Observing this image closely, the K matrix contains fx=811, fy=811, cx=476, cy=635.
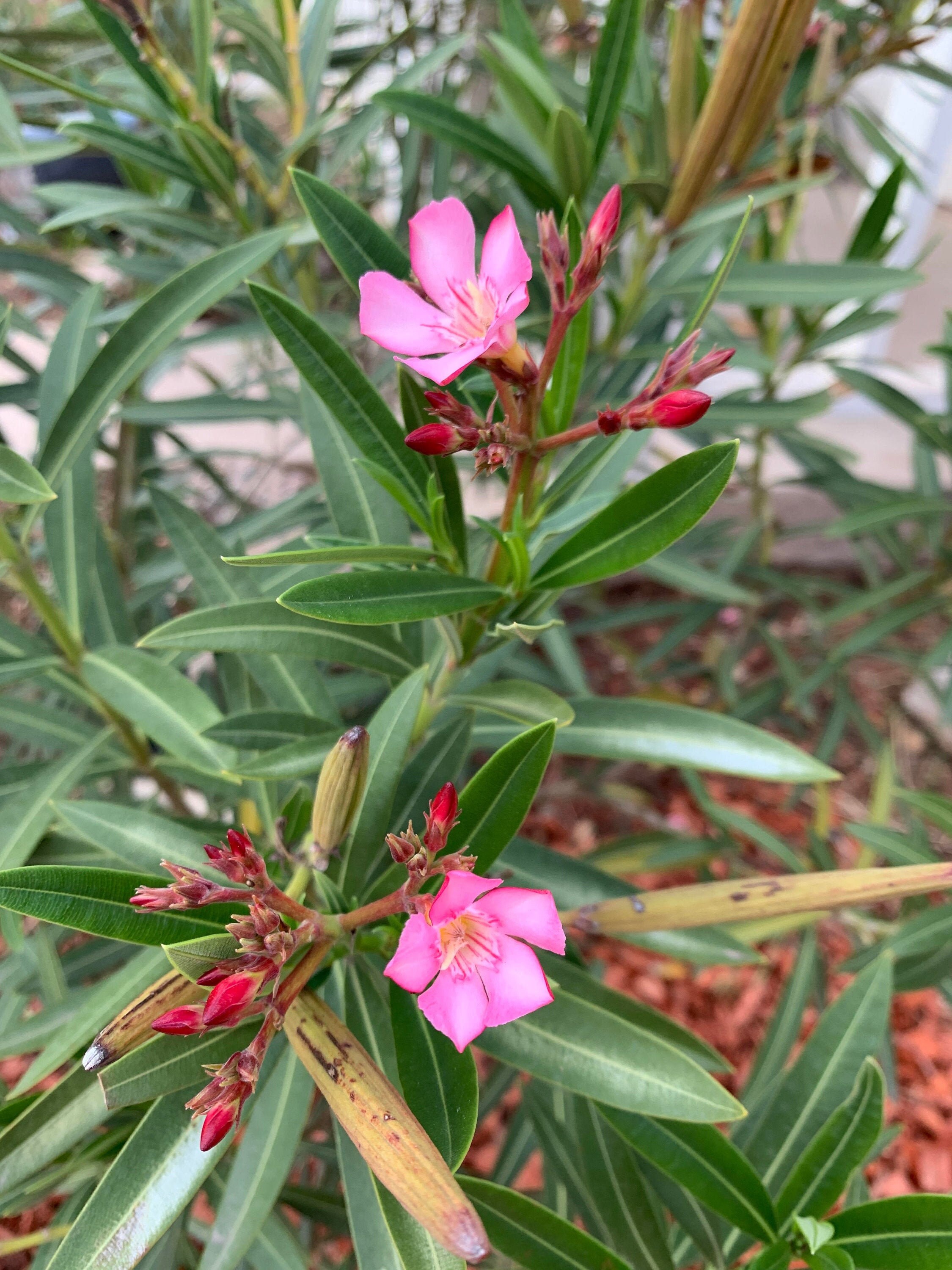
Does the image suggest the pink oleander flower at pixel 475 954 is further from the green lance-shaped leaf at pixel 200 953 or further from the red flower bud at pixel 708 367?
the red flower bud at pixel 708 367

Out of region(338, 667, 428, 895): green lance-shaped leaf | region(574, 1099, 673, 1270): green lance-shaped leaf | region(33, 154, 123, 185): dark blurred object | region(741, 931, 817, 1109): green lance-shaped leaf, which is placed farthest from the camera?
region(33, 154, 123, 185): dark blurred object

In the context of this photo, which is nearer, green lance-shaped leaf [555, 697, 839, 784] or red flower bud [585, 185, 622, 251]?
red flower bud [585, 185, 622, 251]

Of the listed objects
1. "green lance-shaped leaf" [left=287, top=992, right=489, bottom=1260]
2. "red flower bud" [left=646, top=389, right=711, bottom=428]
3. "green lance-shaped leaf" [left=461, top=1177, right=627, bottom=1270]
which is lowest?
"green lance-shaped leaf" [left=461, top=1177, right=627, bottom=1270]

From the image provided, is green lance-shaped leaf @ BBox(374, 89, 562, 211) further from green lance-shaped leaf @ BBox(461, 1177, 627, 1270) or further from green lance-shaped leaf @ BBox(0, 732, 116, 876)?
green lance-shaped leaf @ BBox(461, 1177, 627, 1270)

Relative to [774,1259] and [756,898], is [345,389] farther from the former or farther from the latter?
[774,1259]

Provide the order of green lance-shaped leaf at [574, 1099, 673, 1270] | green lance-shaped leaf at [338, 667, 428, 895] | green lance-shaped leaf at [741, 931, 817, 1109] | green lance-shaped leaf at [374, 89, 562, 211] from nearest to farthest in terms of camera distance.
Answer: green lance-shaped leaf at [338, 667, 428, 895], green lance-shaped leaf at [574, 1099, 673, 1270], green lance-shaped leaf at [374, 89, 562, 211], green lance-shaped leaf at [741, 931, 817, 1109]

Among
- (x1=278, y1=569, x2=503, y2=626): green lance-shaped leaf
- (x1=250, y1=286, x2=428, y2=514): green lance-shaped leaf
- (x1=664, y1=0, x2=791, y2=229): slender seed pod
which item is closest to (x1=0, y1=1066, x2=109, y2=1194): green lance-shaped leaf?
(x1=278, y1=569, x2=503, y2=626): green lance-shaped leaf
